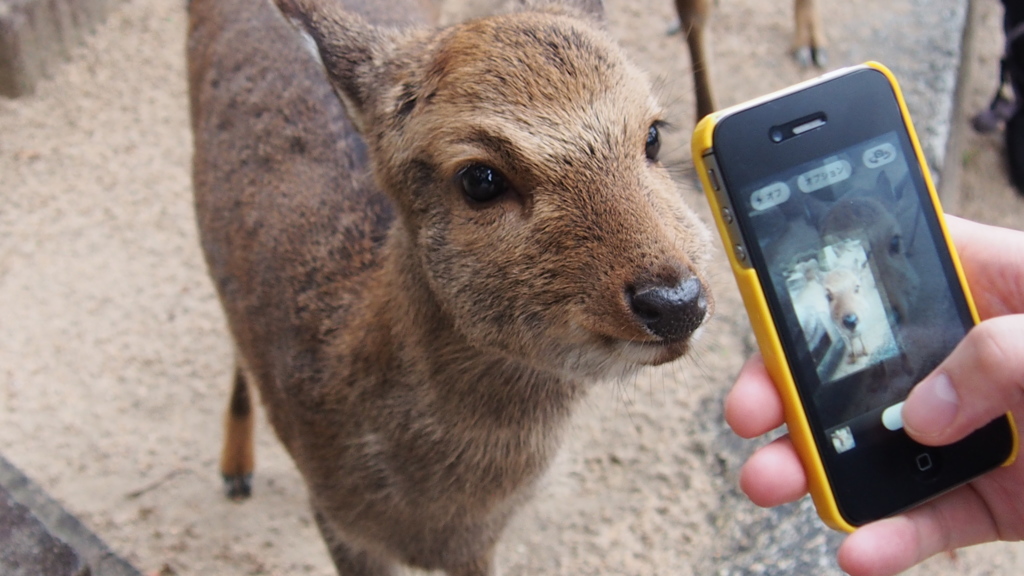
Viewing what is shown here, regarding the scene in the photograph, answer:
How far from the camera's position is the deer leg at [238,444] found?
334 centimetres

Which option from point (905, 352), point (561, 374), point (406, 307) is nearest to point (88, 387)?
point (406, 307)

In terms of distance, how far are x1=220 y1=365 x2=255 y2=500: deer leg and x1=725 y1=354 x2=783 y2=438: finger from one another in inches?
84.3

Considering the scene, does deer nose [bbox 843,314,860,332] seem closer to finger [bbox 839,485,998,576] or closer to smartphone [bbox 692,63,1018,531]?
smartphone [bbox 692,63,1018,531]

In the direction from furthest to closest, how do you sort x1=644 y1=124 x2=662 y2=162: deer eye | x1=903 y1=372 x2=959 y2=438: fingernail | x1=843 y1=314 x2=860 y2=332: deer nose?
x1=644 y1=124 x2=662 y2=162: deer eye
x1=843 y1=314 x2=860 y2=332: deer nose
x1=903 y1=372 x2=959 y2=438: fingernail

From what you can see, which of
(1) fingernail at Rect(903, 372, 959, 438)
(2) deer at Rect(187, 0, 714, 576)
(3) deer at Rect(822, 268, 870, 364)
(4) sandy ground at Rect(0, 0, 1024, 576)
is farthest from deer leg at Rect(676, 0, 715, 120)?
(1) fingernail at Rect(903, 372, 959, 438)

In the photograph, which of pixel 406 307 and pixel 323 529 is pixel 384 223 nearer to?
pixel 406 307

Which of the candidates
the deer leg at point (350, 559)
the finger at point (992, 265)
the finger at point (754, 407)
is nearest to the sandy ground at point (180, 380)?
the finger at point (754, 407)

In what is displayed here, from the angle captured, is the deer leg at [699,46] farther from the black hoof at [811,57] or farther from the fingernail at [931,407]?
the fingernail at [931,407]

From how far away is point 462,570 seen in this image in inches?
99.3

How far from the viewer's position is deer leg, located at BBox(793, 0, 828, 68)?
5000 mm

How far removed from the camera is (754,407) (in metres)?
1.71

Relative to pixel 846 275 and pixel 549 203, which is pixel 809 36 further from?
pixel 549 203

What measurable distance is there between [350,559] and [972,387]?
1712 mm

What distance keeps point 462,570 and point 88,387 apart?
6.63 ft
